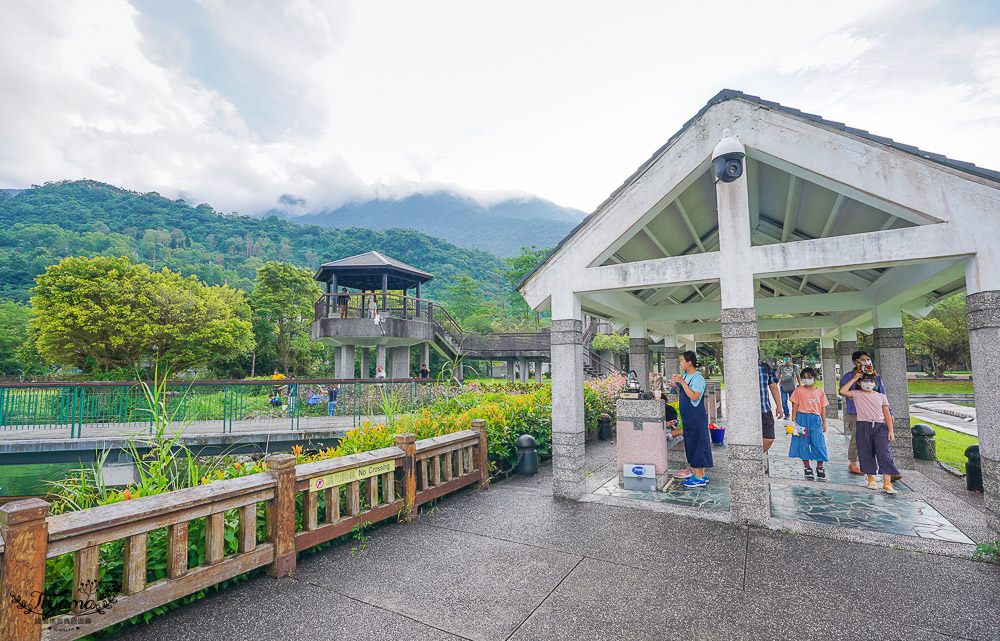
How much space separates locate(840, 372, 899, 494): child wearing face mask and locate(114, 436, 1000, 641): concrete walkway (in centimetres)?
185

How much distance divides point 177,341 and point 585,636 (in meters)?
23.1

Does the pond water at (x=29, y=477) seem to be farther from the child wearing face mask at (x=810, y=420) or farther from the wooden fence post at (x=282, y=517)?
the child wearing face mask at (x=810, y=420)

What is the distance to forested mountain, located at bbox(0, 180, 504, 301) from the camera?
55531 millimetres

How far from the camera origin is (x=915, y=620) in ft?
10.2

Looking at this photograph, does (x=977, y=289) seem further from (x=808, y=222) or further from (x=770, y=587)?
(x=770, y=587)

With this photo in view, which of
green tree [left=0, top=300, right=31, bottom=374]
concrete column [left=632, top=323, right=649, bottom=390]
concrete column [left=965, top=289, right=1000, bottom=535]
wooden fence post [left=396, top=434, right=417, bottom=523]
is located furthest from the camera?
green tree [left=0, top=300, right=31, bottom=374]

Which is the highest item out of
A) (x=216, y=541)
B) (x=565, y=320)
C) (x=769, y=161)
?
(x=769, y=161)

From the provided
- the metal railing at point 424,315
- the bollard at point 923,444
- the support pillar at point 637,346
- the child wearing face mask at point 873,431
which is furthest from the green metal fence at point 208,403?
the bollard at point 923,444

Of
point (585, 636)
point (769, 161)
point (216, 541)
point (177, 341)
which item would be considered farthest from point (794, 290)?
point (177, 341)

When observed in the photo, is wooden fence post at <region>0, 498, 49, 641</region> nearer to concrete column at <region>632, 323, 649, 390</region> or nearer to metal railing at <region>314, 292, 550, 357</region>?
concrete column at <region>632, 323, 649, 390</region>

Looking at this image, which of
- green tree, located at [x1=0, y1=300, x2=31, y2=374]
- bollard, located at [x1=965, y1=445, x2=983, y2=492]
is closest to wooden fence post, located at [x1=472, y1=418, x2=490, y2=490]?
bollard, located at [x1=965, y1=445, x2=983, y2=492]

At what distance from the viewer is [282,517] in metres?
3.84

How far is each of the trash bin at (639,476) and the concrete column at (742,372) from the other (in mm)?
1155

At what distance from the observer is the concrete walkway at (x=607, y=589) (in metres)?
3.02
